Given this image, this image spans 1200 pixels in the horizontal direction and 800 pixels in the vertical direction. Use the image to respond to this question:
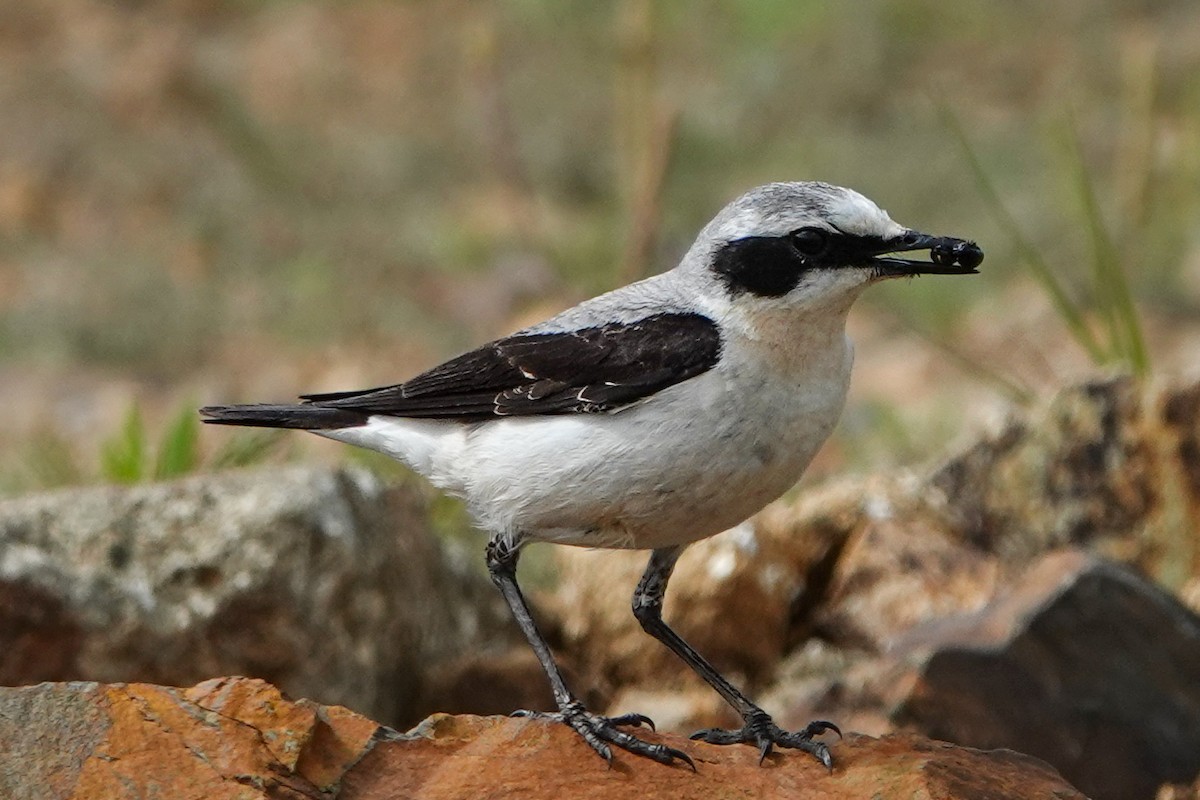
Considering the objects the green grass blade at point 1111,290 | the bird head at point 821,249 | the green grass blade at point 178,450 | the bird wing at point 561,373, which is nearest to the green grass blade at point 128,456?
the green grass blade at point 178,450

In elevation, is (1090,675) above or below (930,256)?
below

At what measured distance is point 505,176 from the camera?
49.9 feet

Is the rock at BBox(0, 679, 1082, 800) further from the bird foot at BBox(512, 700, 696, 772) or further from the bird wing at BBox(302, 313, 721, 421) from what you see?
the bird wing at BBox(302, 313, 721, 421)

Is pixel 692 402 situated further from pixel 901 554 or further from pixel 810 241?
pixel 901 554

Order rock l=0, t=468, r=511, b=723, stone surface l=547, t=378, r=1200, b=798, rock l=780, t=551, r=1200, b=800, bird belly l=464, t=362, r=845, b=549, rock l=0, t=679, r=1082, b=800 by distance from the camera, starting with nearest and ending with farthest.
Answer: rock l=0, t=679, r=1082, b=800 → bird belly l=464, t=362, r=845, b=549 → rock l=780, t=551, r=1200, b=800 → rock l=0, t=468, r=511, b=723 → stone surface l=547, t=378, r=1200, b=798

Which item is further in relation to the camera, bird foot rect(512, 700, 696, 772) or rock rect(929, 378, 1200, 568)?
rock rect(929, 378, 1200, 568)

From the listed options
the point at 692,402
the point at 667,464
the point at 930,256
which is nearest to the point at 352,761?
the point at 667,464

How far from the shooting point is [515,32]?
63.9 ft

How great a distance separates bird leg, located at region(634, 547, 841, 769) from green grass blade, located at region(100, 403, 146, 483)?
9.76 ft

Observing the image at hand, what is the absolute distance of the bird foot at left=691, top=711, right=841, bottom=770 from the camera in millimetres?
5117

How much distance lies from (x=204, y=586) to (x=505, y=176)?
30.5ft

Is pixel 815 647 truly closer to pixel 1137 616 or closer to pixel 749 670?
pixel 749 670

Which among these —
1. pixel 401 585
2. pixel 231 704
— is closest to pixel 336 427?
pixel 401 585

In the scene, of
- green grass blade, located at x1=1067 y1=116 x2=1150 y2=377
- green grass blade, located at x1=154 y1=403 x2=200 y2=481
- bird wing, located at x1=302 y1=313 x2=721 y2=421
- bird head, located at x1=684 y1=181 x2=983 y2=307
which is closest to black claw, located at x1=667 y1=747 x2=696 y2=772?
bird wing, located at x1=302 y1=313 x2=721 y2=421
